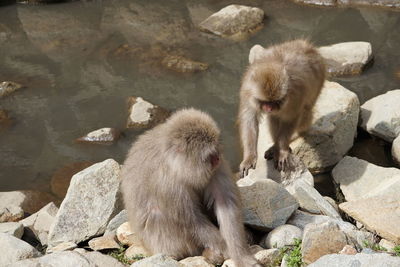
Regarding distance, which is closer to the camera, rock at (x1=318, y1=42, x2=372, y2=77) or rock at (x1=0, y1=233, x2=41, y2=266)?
rock at (x1=0, y1=233, x2=41, y2=266)

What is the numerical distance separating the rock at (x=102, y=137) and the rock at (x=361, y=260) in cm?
466

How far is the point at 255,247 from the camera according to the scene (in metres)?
4.35

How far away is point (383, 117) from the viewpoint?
684cm

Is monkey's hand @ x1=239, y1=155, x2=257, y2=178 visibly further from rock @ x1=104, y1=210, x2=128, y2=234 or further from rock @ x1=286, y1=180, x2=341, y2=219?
rock @ x1=104, y1=210, x2=128, y2=234

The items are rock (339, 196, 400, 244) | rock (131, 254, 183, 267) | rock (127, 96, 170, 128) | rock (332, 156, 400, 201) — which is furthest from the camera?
rock (127, 96, 170, 128)

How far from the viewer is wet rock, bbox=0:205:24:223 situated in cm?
609

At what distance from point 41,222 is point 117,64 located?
4.41 metres

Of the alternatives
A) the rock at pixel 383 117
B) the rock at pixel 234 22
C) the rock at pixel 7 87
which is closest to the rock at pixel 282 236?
the rock at pixel 383 117

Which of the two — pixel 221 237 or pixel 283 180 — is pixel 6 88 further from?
pixel 221 237

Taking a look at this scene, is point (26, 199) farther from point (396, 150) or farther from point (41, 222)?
point (396, 150)

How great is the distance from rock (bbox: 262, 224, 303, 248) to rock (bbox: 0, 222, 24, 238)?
2.24 metres

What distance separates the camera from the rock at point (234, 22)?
1051 cm

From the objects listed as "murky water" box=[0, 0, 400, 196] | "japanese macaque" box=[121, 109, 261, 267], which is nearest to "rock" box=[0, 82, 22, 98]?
"murky water" box=[0, 0, 400, 196]

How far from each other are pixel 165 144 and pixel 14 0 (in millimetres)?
10060
